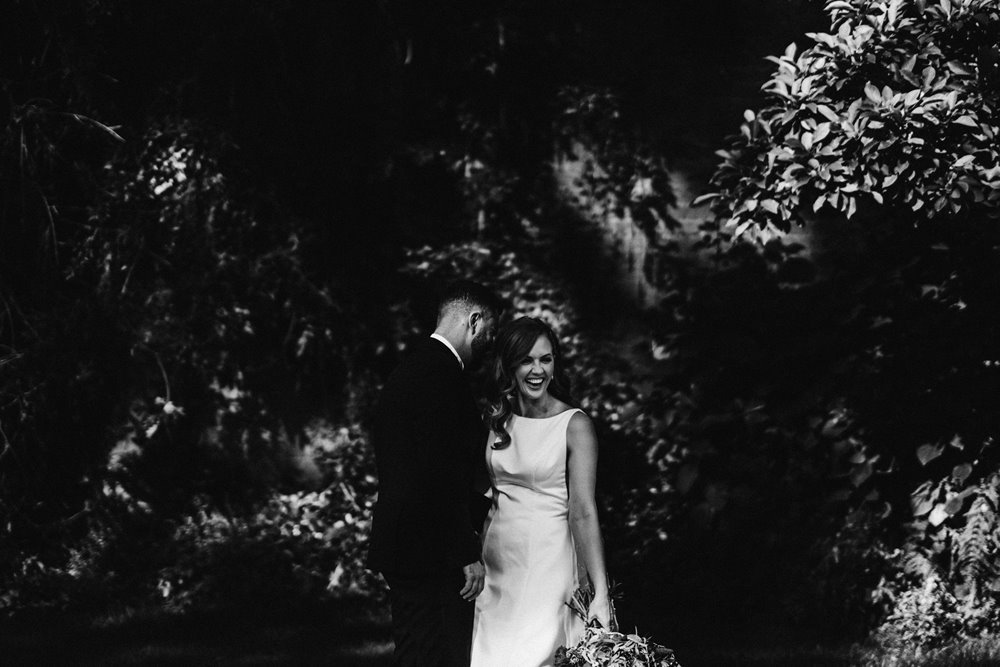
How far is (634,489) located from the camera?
30.5 feet

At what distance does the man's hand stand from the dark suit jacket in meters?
0.06

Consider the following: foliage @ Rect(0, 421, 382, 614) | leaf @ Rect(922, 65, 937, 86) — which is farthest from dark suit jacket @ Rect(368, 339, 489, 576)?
foliage @ Rect(0, 421, 382, 614)

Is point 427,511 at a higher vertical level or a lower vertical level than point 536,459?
lower

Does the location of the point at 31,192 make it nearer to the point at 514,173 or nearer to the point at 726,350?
the point at 514,173

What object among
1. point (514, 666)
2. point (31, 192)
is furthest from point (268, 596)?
point (514, 666)

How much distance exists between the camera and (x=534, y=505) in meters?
4.58

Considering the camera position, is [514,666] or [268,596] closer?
[514,666]

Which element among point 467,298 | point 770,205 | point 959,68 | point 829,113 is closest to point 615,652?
point 467,298

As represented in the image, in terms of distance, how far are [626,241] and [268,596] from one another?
12.7ft

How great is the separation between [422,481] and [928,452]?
3.57m

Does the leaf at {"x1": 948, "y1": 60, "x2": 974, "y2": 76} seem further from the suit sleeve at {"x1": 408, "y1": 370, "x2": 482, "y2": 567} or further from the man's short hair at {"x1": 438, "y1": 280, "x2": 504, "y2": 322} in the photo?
the suit sleeve at {"x1": 408, "y1": 370, "x2": 482, "y2": 567}

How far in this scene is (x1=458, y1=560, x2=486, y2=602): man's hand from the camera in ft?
14.4

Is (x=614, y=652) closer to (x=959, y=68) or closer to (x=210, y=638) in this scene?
(x=959, y=68)

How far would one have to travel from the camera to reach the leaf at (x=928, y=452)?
6707 millimetres
